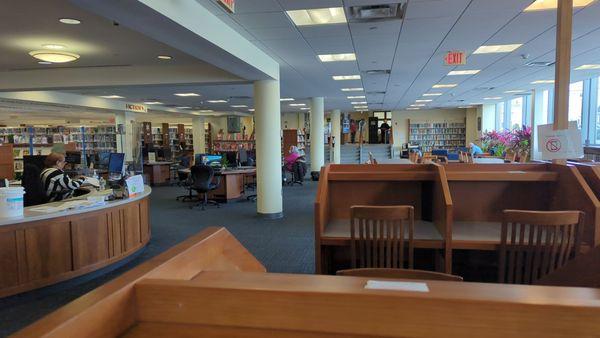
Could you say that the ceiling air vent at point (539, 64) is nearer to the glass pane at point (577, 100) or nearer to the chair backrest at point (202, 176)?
the glass pane at point (577, 100)

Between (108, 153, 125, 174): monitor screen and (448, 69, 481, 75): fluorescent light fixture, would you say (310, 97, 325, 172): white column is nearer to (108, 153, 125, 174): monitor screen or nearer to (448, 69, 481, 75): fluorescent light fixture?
(448, 69, 481, 75): fluorescent light fixture

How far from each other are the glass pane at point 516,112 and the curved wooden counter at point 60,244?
15.3 m

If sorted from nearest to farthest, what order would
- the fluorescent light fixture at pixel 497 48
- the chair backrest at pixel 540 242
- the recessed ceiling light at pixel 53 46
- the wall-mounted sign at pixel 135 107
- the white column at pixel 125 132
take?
the chair backrest at pixel 540 242, the recessed ceiling light at pixel 53 46, the fluorescent light fixture at pixel 497 48, the wall-mounted sign at pixel 135 107, the white column at pixel 125 132

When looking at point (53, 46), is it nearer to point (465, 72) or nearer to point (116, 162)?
point (116, 162)

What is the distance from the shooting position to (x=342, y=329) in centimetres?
85

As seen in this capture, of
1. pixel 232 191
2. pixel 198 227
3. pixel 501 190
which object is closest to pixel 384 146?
pixel 232 191

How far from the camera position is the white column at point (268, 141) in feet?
22.9

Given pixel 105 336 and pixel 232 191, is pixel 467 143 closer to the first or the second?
pixel 232 191

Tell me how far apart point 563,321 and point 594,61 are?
8841 millimetres

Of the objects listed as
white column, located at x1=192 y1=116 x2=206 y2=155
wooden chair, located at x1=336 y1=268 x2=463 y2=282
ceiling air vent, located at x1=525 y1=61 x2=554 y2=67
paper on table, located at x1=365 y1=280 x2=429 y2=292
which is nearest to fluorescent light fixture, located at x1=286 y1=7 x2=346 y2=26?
wooden chair, located at x1=336 y1=268 x2=463 y2=282

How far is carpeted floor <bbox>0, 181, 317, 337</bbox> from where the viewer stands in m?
3.70

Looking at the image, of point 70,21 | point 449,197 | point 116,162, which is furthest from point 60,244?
point 116,162

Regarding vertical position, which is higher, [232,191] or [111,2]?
[111,2]

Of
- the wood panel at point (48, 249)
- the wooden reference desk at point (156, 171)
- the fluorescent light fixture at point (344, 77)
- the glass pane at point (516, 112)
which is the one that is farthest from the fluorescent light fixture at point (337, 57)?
the glass pane at point (516, 112)
